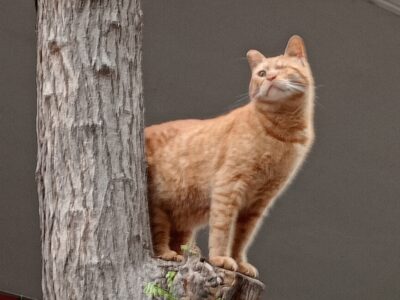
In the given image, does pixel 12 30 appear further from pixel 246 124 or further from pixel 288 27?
pixel 246 124

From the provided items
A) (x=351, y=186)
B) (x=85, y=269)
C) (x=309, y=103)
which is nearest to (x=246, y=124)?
(x=309, y=103)

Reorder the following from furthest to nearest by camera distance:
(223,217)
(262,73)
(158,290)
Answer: (262,73)
(223,217)
(158,290)

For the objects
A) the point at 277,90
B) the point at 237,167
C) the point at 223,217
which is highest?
the point at 277,90

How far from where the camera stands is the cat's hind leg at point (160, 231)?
2.32 metres

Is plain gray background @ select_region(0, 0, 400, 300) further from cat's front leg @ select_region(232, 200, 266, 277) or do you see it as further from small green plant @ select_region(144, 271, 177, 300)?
small green plant @ select_region(144, 271, 177, 300)

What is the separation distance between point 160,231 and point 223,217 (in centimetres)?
18

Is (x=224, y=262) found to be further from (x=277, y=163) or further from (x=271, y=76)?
(x=271, y=76)

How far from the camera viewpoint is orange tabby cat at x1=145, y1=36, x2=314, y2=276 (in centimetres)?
229

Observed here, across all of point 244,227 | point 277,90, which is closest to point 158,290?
point 244,227

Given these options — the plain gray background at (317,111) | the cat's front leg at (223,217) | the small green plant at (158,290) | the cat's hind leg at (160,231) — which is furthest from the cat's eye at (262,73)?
the plain gray background at (317,111)

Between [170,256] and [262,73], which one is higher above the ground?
[262,73]

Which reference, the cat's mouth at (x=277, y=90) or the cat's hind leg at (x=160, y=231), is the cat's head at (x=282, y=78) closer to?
the cat's mouth at (x=277, y=90)

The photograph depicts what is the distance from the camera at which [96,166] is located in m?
2.15

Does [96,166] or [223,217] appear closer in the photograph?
[96,166]
